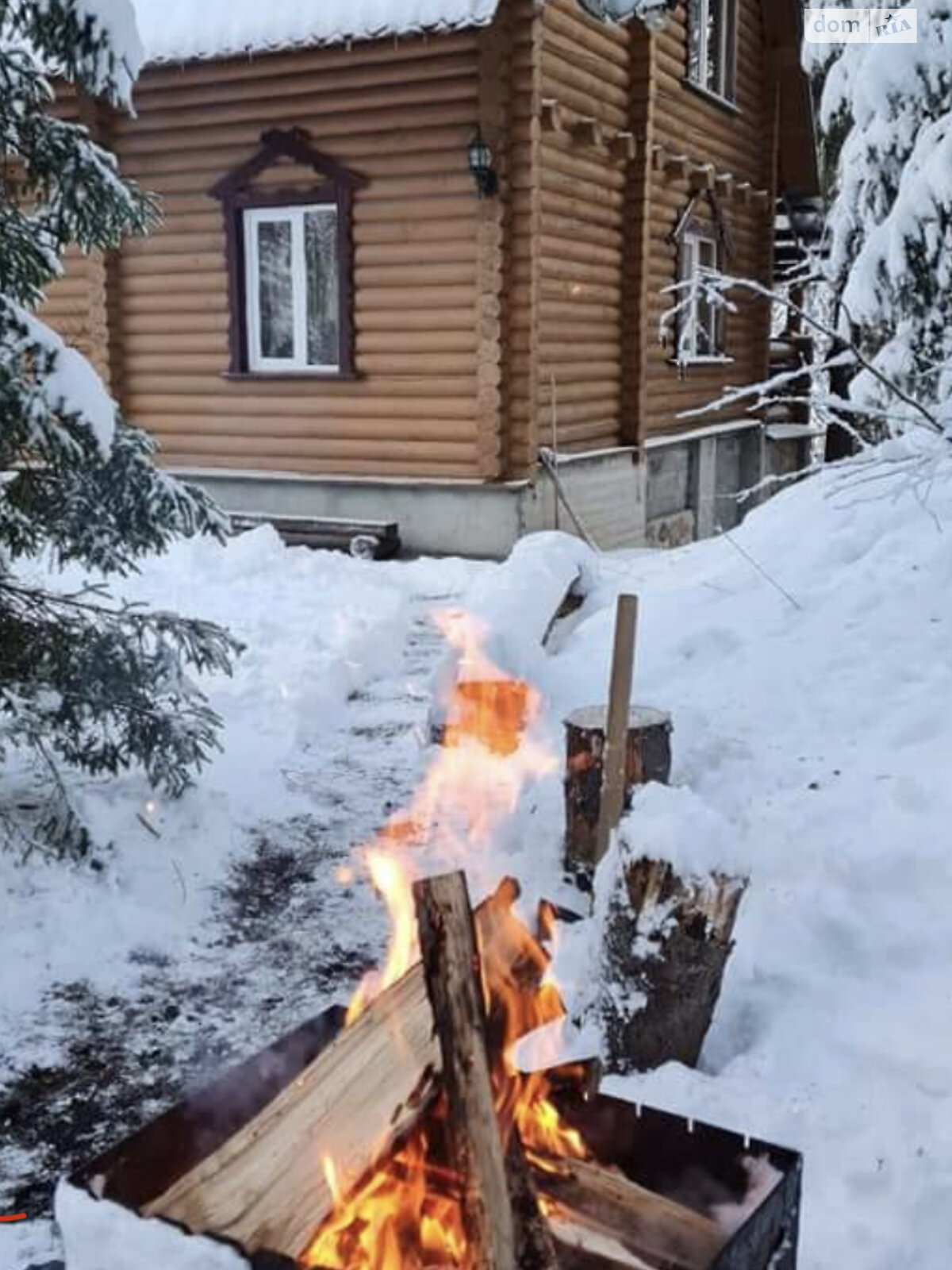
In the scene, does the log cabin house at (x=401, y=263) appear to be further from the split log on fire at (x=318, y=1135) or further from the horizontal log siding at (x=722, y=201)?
the split log on fire at (x=318, y=1135)

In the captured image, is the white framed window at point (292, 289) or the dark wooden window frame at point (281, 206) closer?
the dark wooden window frame at point (281, 206)

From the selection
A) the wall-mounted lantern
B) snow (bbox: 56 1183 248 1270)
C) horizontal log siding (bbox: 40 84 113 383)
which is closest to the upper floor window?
the wall-mounted lantern

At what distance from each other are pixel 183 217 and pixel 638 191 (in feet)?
15.3

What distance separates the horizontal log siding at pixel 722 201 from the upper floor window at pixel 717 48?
275 mm

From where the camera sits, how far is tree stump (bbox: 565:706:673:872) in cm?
484

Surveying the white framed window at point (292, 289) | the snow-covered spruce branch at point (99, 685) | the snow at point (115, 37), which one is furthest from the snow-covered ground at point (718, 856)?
the white framed window at point (292, 289)

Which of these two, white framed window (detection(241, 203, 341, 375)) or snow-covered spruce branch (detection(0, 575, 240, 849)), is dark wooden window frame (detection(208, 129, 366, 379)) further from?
snow-covered spruce branch (detection(0, 575, 240, 849))

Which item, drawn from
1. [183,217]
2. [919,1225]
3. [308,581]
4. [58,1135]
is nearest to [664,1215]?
[919,1225]

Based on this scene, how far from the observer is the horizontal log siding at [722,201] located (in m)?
14.2

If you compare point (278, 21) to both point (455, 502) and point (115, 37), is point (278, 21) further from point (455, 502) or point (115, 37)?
point (115, 37)

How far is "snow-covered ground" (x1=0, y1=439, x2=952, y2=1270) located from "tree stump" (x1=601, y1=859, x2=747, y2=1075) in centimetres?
8

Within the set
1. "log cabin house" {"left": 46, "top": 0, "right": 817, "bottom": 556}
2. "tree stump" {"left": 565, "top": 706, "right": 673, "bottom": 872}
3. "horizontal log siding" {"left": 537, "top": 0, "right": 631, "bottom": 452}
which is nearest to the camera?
"tree stump" {"left": 565, "top": 706, "right": 673, "bottom": 872}

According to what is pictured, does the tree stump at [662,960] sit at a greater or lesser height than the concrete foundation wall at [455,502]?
lesser

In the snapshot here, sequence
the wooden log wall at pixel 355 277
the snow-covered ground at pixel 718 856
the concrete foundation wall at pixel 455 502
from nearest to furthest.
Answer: the snow-covered ground at pixel 718 856
the wooden log wall at pixel 355 277
the concrete foundation wall at pixel 455 502
